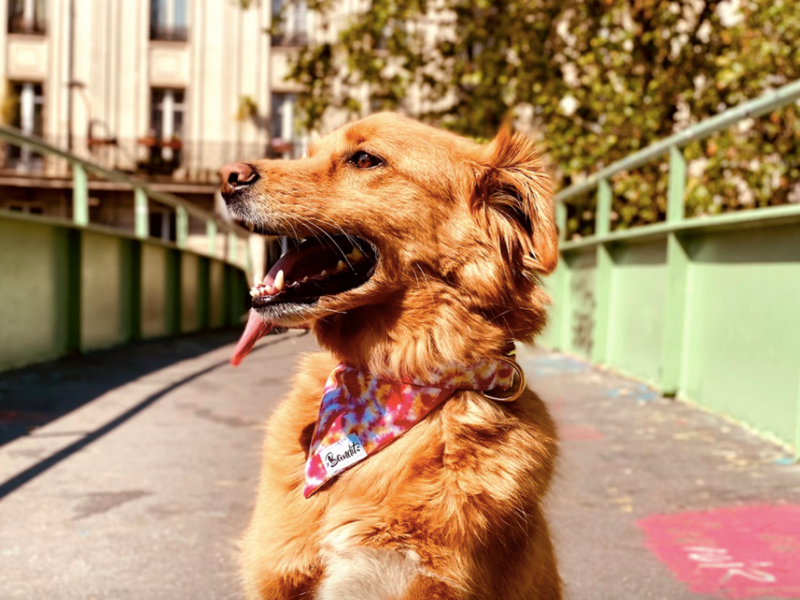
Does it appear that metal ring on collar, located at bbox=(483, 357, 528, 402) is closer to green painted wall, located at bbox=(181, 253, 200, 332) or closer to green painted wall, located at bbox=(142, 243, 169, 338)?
green painted wall, located at bbox=(142, 243, 169, 338)

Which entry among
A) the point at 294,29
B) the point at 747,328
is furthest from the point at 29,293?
the point at 294,29

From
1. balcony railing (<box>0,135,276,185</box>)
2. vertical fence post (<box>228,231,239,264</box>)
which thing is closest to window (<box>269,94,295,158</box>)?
balcony railing (<box>0,135,276,185</box>)

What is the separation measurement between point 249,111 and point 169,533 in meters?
25.6

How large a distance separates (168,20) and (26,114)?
5.52 m

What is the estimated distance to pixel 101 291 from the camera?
905 centimetres

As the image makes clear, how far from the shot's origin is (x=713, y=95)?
37.4 feet

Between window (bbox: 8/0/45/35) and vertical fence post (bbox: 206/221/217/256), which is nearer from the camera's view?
vertical fence post (bbox: 206/221/217/256)

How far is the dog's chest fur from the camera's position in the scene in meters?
2.13

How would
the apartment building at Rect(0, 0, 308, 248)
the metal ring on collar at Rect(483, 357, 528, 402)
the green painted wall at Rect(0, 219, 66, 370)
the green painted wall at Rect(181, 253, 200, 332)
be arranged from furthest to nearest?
the apartment building at Rect(0, 0, 308, 248)
the green painted wall at Rect(181, 253, 200, 332)
the green painted wall at Rect(0, 219, 66, 370)
the metal ring on collar at Rect(483, 357, 528, 402)

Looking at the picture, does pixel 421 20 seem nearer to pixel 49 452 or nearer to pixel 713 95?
pixel 713 95

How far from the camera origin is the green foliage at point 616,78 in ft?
34.6

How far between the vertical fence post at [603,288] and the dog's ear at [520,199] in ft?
19.6

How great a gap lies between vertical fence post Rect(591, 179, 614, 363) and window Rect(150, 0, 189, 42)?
22473mm

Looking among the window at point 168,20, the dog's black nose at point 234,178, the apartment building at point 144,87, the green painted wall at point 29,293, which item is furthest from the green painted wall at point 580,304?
the window at point 168,20
